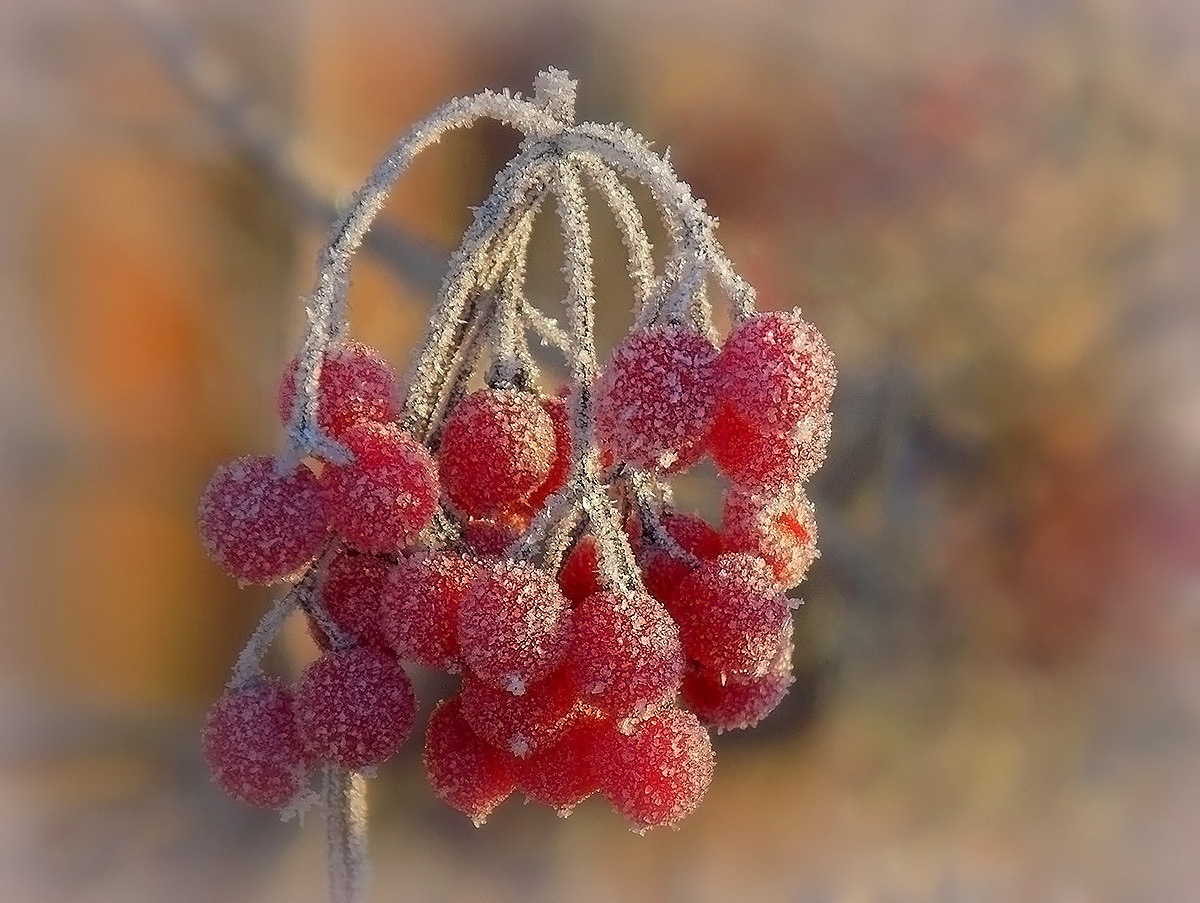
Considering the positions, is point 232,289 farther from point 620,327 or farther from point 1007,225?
point 1007,225

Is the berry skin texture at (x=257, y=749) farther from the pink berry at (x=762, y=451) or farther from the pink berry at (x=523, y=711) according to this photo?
the pink berry at (x=762, y=451)

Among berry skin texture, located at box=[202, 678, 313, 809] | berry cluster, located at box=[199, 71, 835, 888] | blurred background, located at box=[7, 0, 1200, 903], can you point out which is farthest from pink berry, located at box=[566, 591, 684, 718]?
blurred background, located at box=[7, 0, 1200, 903]

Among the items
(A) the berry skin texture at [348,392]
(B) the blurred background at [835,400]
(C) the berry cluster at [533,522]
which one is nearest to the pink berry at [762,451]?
(C) the berry cluster at [533,522]

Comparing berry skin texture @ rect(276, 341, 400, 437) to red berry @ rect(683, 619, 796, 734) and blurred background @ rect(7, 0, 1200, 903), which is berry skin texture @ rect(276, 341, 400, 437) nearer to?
red berry @ rect(683, 619, 796, 734)

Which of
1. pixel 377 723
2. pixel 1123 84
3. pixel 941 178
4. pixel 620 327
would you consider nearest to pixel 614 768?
pixel 377 723

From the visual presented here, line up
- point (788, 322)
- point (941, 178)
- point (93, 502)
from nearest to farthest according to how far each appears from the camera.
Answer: point (788, 322) < point (93, 502) < point (941, 178)

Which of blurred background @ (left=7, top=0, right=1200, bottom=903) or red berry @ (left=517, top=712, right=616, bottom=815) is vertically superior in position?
blurred background @ (left=7, top=0, right=1200, bottom=903)

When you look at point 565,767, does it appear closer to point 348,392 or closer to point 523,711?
point 523,711
